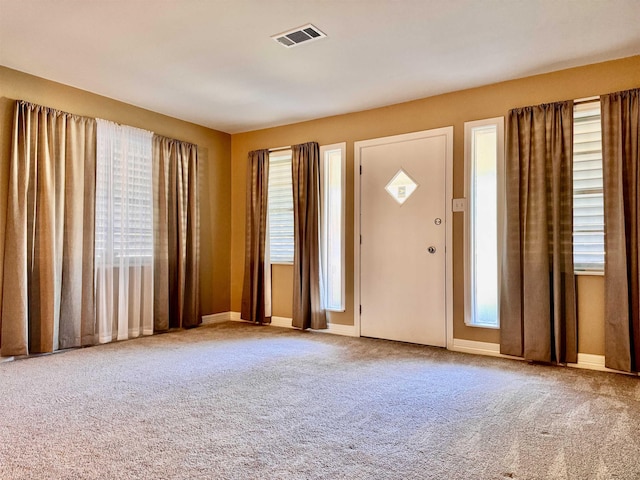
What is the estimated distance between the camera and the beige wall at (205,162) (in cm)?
402

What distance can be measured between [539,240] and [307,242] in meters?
2.44

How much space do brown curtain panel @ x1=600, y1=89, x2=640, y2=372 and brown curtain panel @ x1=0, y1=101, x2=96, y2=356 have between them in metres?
4.61

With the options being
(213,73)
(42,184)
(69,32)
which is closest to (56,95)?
(42,184)

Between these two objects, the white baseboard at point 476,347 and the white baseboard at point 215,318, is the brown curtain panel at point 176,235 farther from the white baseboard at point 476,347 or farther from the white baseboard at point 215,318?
the white baseboard at point 476,347

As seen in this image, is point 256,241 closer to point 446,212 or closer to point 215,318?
point 215,318

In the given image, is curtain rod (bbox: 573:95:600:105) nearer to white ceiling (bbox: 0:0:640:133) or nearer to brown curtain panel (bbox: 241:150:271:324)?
white ceiling (bbox: 0:0:640:133)

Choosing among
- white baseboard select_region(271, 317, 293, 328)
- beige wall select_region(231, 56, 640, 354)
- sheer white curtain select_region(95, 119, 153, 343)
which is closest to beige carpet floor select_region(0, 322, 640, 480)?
beige wall select_region(231, 56, 640, 354)

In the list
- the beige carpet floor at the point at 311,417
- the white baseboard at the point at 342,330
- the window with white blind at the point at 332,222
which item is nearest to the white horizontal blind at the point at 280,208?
the window with white blind at the point at 332,222

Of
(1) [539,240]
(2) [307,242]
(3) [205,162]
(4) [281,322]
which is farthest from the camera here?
(3) [205,162]

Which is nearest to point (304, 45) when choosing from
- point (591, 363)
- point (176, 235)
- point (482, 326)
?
point (176, 235)

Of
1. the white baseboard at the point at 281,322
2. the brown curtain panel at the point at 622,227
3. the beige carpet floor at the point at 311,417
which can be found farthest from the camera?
the white baseboard at the point at 281,322

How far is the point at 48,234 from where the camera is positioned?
373 cm

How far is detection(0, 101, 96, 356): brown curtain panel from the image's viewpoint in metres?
3.54

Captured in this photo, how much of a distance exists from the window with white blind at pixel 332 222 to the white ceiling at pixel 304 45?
757 millimetres
